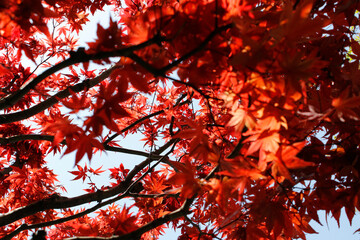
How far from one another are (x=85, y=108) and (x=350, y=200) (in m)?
1.27

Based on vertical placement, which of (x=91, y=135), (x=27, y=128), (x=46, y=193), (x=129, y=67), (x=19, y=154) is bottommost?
(x=91, y=135)

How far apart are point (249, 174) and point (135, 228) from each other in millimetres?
621

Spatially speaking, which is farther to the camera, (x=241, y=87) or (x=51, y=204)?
(x=51, y=204)

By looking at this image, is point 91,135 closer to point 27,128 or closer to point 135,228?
point 135,228

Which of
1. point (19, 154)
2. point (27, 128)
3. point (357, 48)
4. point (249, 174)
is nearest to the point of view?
point (249, 174)

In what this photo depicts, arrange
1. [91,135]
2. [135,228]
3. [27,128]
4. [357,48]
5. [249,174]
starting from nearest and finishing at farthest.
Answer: [249,174]
[91,135]
[135,228]
[357,48]
[27,128]

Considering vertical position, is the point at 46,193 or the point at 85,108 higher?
the point at 46,193

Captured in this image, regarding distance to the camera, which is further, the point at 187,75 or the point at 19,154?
the point at 19,154

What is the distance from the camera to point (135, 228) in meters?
1.17

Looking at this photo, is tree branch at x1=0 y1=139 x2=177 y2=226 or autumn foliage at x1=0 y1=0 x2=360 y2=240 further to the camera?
tree branch at x1=0 y1=139 x2=177 y2=226

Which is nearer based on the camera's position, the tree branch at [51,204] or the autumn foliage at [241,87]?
the autumn foliage at [241,87]

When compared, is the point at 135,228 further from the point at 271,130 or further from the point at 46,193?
the point at 46,193

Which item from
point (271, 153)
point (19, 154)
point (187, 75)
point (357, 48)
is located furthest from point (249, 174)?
point (19, 154)

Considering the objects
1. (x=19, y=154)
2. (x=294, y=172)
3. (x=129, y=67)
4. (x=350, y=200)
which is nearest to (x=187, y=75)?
(x=129, y=67)
